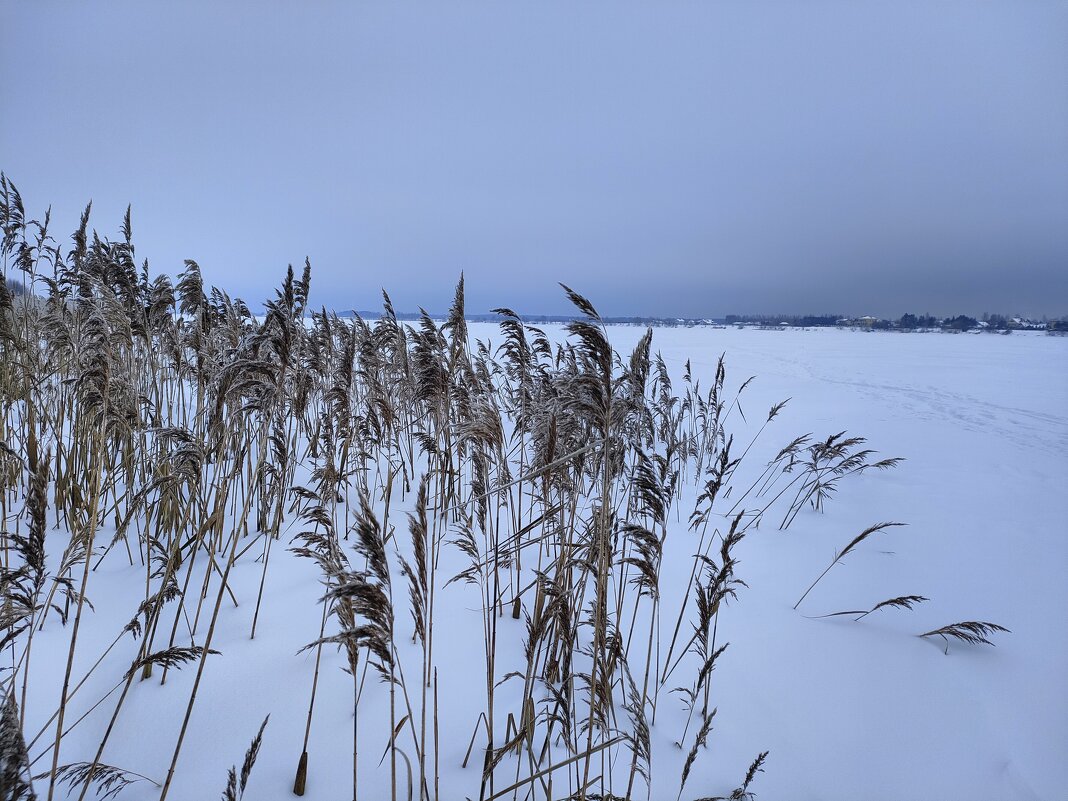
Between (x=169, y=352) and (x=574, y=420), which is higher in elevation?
(x=169, y=352)

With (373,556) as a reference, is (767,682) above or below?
below

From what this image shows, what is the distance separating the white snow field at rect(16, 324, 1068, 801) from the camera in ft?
7.46

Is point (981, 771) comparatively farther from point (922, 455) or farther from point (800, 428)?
point (800, 428)

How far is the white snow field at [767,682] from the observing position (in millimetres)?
2273

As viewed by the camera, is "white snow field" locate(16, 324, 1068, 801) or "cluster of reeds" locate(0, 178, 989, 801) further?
"white snow field" locate(16, 324, 1068, 801)

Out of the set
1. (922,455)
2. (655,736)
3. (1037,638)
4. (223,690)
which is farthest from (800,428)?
(223,690)

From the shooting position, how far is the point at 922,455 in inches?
324

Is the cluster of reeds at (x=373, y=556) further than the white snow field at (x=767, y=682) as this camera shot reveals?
No

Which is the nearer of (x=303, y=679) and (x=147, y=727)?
(x=147, y=727)

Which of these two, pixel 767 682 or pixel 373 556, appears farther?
pixel 767 682

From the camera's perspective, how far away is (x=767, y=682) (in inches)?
122

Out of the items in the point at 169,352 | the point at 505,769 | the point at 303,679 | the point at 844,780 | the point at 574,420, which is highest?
the point at 169,352

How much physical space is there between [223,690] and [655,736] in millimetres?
2517

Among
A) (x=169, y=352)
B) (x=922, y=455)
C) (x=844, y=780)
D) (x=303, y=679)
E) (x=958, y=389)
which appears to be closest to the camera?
(x=844, y=780)
